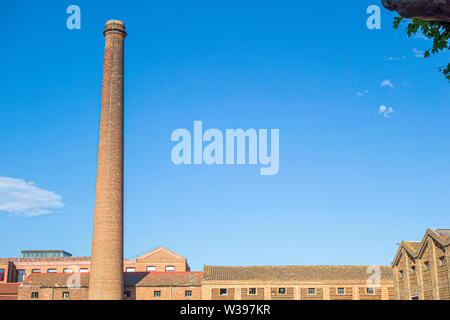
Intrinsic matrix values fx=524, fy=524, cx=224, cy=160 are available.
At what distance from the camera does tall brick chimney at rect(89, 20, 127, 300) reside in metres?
42.8

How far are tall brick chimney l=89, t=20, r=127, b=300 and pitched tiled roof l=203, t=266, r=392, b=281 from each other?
38.7 ft

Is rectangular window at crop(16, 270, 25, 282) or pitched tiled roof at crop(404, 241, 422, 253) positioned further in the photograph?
rectangular window at crop(16, 270, 25, 282)

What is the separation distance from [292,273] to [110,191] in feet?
68.3

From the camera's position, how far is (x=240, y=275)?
5288 cm

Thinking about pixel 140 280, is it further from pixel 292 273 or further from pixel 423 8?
pixel 423 8

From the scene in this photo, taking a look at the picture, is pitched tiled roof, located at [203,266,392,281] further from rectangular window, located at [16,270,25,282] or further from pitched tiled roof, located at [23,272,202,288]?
rectangular window, located at [16,270,25,282]

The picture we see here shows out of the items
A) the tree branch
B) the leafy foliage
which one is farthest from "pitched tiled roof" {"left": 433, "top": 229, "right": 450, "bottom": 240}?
the tree branch

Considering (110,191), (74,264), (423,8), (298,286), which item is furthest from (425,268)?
(74,264)

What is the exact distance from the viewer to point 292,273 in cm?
5300

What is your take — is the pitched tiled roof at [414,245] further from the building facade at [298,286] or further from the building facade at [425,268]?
the building facade at [298,286]

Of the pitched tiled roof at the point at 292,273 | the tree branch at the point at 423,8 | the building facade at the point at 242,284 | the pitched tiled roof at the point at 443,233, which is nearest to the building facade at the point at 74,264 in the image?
the building facade at the point at 242,284
